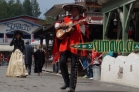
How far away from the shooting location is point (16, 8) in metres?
155

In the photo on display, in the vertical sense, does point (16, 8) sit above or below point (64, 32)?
above

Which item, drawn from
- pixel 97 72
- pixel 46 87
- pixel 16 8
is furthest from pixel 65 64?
pixel 16 8

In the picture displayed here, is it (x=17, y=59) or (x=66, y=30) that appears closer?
(x=66, y=30)

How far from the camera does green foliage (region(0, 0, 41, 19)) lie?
141 m

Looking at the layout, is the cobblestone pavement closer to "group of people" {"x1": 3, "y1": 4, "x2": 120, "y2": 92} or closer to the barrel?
"group of people" {"x1": 3, "y1": 4, "x2": 120, "y2": 92}

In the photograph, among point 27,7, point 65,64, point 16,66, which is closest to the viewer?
point 65,64

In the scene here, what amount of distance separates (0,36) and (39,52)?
155ft

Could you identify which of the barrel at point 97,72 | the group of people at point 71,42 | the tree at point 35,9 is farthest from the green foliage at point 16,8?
the group of people at point 71,42

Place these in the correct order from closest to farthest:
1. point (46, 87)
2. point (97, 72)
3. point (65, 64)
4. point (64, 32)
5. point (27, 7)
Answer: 1. point (64, 32)
2. point (65, 64)
3. point (46, 87)
4. point (97, 72)
5. point (27, 7)

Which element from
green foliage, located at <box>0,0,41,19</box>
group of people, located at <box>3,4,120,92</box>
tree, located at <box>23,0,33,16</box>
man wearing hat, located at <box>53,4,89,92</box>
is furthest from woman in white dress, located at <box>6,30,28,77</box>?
tree, located at <box>23,0,33,16</box>

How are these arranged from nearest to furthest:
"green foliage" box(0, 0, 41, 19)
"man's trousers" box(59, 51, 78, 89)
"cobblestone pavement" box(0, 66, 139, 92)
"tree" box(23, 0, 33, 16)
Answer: "man's trousers" box(59, 51, 78, 89), "cobblestone pavement" box(0, 66, 139, 92), "green foliage" box(0, 0, 41, 19), "tree" box(23, 0, 33, 16)

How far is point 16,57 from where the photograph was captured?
16.5 metres

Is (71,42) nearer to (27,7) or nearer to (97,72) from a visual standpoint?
(97,72)

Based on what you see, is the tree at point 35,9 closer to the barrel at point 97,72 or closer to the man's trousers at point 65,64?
the barrel at point 97,72
